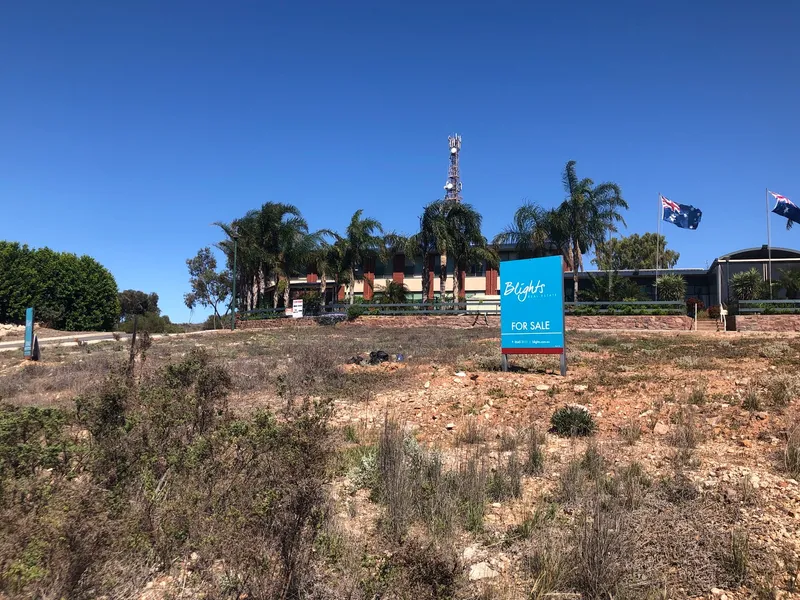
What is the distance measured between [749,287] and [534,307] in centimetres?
2583

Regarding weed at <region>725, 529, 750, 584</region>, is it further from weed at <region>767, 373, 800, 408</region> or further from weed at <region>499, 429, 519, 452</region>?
weed at <region>767, 373, 800, 408</region>

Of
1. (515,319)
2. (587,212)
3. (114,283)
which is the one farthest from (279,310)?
(515,319)

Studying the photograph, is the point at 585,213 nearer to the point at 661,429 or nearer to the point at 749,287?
the point at 749,287

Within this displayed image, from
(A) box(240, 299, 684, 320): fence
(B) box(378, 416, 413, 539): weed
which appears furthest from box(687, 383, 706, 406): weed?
(A) box(240, 299, 684, 320): fence

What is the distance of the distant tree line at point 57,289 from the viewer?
41.7 meters

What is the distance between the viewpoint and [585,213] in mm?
36719

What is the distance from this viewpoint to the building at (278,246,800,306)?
37344 millimetres

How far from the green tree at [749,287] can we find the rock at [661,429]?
2892 centimetres

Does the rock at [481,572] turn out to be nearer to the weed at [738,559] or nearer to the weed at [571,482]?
the weed at [571,482]

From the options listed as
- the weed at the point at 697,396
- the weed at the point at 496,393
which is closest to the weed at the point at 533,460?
the weed at the point at 496,393

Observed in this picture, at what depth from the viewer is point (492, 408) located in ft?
29.2

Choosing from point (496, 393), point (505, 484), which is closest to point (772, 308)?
point (496, 393)

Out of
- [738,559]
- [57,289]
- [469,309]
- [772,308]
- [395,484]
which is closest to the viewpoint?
[738,559]

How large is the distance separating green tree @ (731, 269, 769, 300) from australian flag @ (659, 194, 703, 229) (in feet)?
24.9
